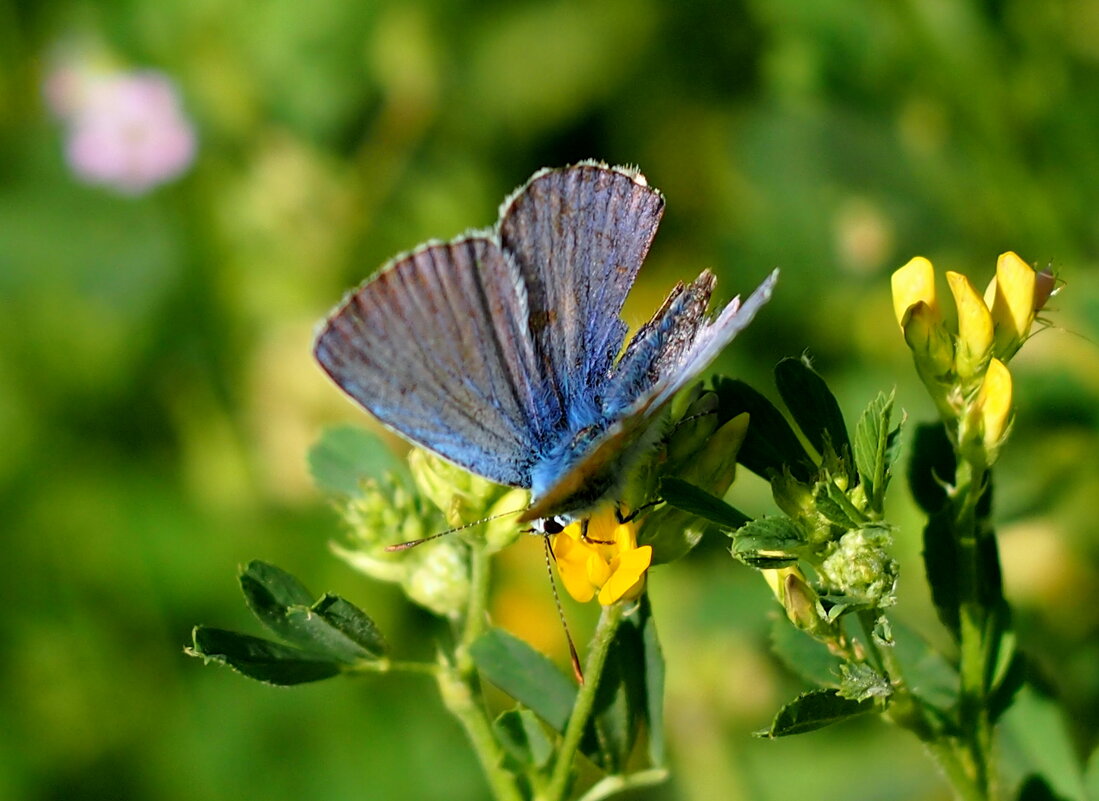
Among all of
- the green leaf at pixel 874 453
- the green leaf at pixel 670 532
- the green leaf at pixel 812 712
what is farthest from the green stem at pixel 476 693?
the green leaf at pixel 874 453

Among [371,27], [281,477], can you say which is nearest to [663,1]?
[371,27]

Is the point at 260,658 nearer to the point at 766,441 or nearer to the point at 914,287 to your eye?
the point at 766,441

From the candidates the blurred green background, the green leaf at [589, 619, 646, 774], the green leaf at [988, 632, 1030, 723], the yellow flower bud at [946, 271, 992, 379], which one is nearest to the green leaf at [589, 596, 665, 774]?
the green leaf at [589, 619, 646, 774]

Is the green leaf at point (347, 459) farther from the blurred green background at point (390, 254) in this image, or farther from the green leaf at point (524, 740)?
the blurred green background at point (390, 254)

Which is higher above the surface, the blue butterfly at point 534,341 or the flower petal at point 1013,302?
the blue butterfly at point 534,341

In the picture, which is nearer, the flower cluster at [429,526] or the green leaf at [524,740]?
the green leaf at [524,740]

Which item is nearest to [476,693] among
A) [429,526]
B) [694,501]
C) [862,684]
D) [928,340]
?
[429,526]

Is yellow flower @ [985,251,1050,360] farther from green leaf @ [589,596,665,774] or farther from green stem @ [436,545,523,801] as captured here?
green stem @ [436,545,523,801]
